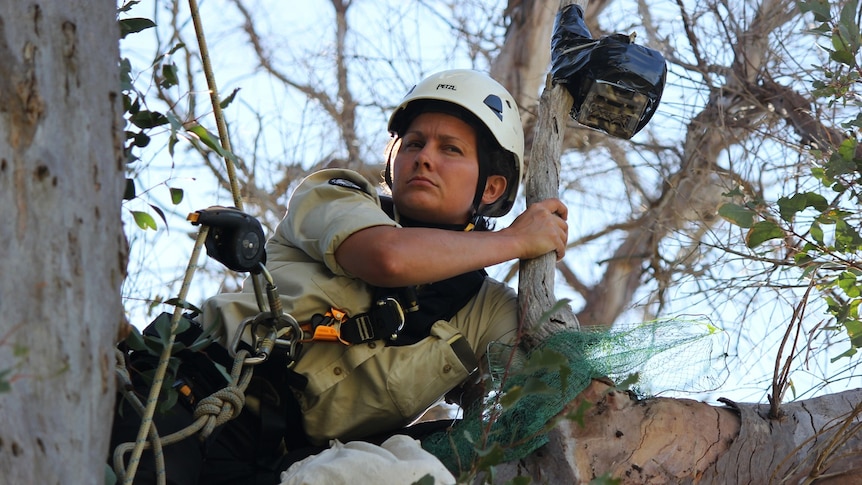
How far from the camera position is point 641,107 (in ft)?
12.6

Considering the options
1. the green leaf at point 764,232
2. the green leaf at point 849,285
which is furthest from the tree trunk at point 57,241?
the green leaf at point 849,285

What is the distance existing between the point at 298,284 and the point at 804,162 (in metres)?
3.02

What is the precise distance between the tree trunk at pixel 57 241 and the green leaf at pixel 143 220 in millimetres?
916

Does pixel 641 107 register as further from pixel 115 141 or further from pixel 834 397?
pixel 115 141

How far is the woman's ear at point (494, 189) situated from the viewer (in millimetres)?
4281

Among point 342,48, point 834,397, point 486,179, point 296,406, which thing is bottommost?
point 834,397

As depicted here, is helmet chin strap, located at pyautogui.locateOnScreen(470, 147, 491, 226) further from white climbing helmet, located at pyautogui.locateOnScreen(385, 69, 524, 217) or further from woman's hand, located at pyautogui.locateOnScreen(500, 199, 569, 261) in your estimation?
woman's hand, located at pyautogui.locateOnScreen(500, 199, 569, 261)

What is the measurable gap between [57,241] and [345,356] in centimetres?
172

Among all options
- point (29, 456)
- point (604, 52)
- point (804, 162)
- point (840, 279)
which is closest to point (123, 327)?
point (29, 456)

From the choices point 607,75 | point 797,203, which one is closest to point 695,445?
point 797,203

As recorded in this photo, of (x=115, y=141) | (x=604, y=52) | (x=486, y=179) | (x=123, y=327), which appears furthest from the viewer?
(x=486, y=179)

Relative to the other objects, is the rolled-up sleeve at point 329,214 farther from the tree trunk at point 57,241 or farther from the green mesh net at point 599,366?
the tree trunk at point 57,241

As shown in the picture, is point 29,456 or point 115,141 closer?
point 29,456

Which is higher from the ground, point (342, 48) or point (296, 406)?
point (342, 48)
